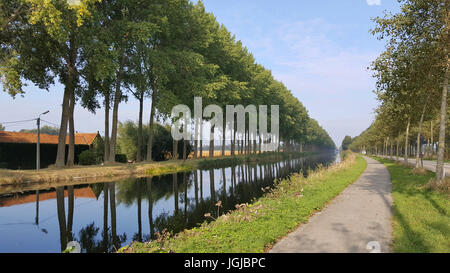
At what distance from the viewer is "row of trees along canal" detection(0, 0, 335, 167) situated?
17.4m

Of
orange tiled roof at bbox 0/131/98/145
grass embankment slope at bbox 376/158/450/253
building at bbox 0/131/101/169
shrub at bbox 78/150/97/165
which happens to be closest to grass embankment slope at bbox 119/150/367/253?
grass embankment slope at bbox 376/158/450/253

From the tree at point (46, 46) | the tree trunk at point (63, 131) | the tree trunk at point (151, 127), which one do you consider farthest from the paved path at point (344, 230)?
the tree trunk at point (151, 127)

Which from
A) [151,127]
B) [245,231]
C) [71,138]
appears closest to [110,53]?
[71,138]

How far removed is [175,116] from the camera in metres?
27.8

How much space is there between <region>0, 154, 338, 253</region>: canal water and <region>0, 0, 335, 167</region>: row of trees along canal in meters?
8.72

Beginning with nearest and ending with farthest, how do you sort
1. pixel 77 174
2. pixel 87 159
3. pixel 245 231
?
pixel 245 231 → pixel 77 174 → pixel 87 159

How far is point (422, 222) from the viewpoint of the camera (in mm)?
7691

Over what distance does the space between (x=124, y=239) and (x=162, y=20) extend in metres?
19.8

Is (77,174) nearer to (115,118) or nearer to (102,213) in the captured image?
(115,118)

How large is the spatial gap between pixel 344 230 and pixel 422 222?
2580 millimetres

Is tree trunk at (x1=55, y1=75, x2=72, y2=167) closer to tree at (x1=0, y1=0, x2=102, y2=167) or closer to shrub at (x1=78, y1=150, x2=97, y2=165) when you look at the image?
tree at (x1=0, y1=0, x2=102, y2=167)

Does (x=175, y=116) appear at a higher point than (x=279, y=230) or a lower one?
higher
